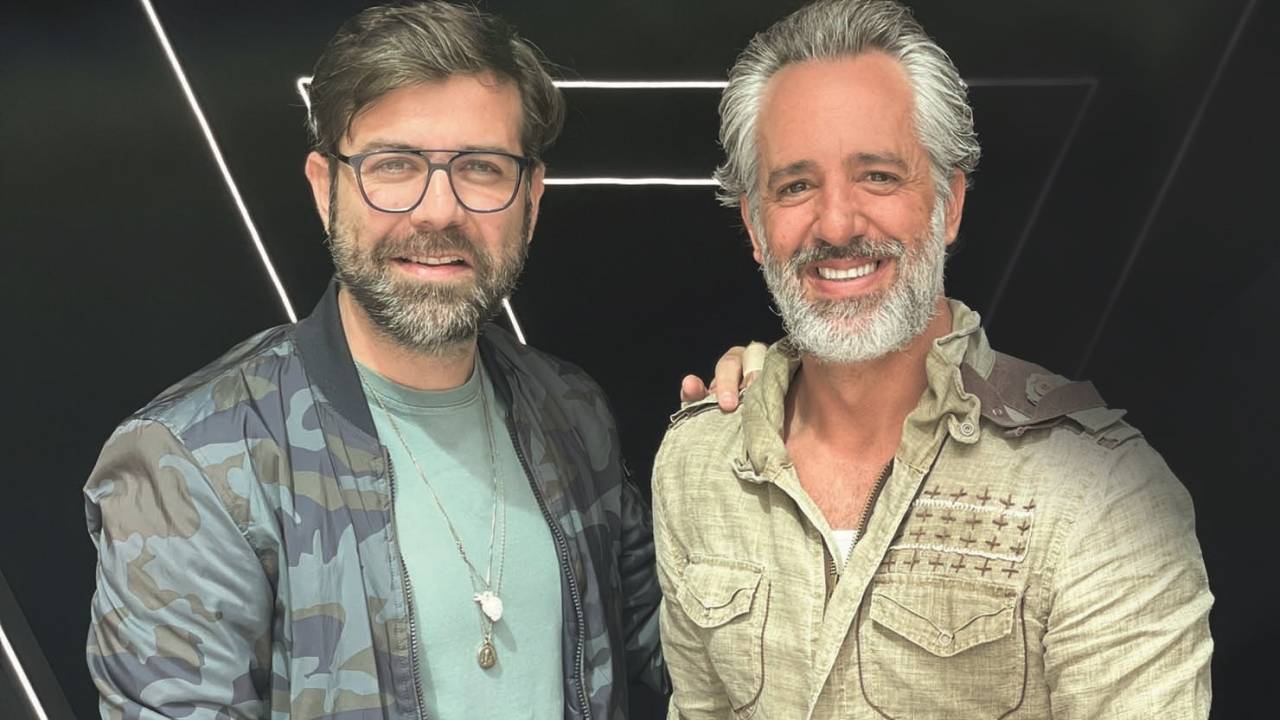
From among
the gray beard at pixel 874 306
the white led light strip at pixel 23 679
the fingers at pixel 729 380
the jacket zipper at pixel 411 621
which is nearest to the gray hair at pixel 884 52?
the gray beard at pixel 874 306

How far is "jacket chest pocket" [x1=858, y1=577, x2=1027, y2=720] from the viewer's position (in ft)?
6.31

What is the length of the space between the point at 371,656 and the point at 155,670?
31 centimetres

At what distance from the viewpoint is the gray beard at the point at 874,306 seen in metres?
2.06

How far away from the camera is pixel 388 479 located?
7.10ft

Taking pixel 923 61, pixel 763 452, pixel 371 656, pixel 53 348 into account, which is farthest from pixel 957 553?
pixel 53 348

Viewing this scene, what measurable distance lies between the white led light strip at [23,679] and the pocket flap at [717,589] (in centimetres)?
145

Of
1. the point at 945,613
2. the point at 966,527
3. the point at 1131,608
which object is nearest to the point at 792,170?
the point at 966,527

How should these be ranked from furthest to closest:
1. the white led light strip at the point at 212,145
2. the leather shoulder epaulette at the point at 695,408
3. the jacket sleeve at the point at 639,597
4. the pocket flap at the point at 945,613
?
the white led light strip at the point at 212,145
the jacket sleeve at the point at 639,597
the leather shoulder epaulette at the point at 695,408
the pocket flap at the point at 945,613

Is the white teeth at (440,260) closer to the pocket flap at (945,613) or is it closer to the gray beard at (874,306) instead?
the gray beard at (874,306)

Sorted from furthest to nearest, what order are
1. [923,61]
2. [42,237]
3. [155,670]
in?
1. [42,237]
2. [923,61]
3. [155,670]

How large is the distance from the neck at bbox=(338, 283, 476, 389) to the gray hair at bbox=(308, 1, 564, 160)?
11.4 inches

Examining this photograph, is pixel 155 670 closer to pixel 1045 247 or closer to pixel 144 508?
pixel 144 508

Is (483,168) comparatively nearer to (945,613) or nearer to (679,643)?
(679,643)

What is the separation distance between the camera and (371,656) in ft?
6.75
